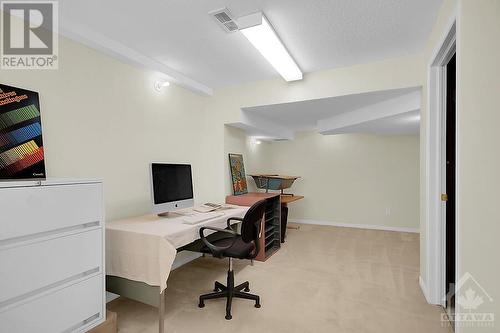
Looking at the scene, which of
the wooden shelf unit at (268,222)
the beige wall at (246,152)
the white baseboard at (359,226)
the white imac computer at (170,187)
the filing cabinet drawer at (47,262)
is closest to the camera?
the filing cabinet drawer at (47,262)

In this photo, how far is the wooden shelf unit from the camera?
3.55 metres

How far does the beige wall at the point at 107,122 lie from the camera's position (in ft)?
6.72

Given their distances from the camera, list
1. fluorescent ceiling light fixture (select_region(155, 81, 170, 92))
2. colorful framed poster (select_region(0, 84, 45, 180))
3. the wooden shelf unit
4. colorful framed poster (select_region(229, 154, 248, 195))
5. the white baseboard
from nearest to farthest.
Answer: colorful framed poster (select_region(0, 84, 45, 180)), fluorescent ceiling light fixture (select_region(155, 81, 170, 92)), the wooden shelf unit, colorful framed poster (select_region(229, 154, 248, 195)), the white baseboard

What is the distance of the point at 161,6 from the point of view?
73.4 inches

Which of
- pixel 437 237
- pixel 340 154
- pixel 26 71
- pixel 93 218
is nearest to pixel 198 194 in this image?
pixel 93 218

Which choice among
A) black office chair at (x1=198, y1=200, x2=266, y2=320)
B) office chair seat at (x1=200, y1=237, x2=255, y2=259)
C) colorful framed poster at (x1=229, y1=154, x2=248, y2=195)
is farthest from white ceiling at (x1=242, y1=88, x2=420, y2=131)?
office chair seat at (x1=200, y1=237, x2=255, y2=259)

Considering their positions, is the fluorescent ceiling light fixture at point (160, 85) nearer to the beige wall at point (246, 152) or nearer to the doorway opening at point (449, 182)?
the beige wall at point (246, 152)

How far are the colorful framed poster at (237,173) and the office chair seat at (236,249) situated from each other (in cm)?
155

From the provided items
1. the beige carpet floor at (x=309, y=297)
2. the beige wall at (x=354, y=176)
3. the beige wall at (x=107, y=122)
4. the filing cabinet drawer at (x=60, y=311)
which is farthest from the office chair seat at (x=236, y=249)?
the beige wall at (x=354, y=176)

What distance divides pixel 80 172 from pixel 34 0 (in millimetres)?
1298

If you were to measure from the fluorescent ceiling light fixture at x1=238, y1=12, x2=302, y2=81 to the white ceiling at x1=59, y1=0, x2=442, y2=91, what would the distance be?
6 centimetres

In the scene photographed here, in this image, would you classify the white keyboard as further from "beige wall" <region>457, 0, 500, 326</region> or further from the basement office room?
"beige wall" <region>457, 0, 500, 326</region>

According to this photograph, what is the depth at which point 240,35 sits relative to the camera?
2.28 meters

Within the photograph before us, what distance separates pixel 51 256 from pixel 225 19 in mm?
2038
